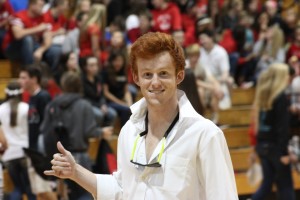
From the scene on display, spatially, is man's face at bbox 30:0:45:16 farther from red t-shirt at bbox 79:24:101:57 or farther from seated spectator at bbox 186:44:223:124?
seated spectator at bbox 186:44:223:124

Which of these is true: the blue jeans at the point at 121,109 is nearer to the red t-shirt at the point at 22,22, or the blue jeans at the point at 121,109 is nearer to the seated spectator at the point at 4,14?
the red t-shirt at the point at 22,22

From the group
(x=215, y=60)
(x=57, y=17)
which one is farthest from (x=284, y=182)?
(x=57, y=17)

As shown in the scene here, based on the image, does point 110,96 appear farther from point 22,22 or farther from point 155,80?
point 155,80

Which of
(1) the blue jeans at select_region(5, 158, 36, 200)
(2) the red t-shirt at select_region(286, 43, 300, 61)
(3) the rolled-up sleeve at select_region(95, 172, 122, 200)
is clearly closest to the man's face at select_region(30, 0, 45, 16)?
(1) the blue jeans at select_region(5, 158, 36, 200)

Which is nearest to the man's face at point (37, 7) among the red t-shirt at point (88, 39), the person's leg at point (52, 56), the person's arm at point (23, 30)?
the person's arm at point (23, 30)

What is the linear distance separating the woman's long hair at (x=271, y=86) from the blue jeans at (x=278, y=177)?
55cm

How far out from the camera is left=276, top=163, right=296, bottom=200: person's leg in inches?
292

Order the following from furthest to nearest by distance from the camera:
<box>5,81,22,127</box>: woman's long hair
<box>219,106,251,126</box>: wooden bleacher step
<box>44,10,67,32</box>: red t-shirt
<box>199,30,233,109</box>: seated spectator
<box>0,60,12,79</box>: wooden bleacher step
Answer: <box>219,106,251,126</box>: wooden bleacher step → <box>199,30,233,109</box>: seated spectator → <box>44,10,67,32</box>: red t-shirt → <box>0,60,12,79</box>: wooden bleacher step → <box>5,81,22,127</box>: woman's long hair

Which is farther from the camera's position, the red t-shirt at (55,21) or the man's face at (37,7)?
the red t-shirt at (55,21)

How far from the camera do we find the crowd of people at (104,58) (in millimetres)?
7254

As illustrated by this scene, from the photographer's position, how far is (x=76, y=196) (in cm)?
724

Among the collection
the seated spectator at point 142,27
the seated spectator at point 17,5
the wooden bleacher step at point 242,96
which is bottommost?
the wooden bleacher step at point 242,96

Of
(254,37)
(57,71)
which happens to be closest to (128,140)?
(57,71)

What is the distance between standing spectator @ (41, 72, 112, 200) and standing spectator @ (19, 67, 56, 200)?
0.29 m
